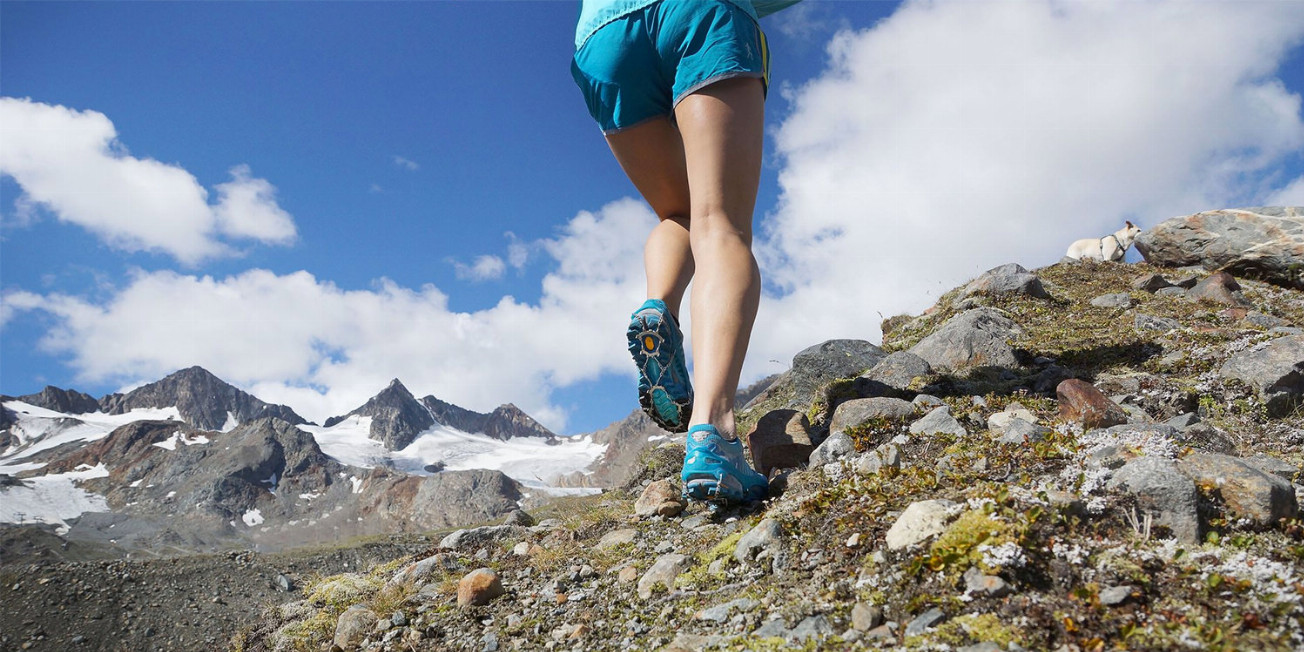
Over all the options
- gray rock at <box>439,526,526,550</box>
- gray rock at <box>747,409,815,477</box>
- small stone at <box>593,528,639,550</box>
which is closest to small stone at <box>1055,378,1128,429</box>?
gray rock at <box>747,409,815,477</box>

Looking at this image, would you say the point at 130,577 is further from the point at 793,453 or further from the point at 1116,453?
the point at 1116,453

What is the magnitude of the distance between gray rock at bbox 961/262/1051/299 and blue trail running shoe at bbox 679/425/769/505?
659cm

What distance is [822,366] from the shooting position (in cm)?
591

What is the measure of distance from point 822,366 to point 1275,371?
2.89m

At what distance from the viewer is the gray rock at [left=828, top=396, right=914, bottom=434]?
3.69 meters

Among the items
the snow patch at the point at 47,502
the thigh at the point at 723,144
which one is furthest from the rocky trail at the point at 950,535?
the snow patch at the point at 47,502

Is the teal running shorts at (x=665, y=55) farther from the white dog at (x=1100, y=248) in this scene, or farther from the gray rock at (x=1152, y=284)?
the white dog at (x=1100, y=248)

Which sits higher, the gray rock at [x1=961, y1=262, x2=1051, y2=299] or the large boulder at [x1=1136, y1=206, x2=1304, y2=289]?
the large boulder at [x1=1136, y1=206, x2=1304, y2=289]

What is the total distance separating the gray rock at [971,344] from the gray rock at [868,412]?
1620 millimetres

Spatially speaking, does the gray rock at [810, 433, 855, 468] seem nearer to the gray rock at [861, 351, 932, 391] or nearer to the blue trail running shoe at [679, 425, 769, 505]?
the blue trail running shoe at [679, 425, 769, 505]

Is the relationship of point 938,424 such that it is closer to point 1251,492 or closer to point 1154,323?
point 1251,492

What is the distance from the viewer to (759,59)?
10.1ft

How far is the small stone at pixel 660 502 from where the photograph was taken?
3439 mm

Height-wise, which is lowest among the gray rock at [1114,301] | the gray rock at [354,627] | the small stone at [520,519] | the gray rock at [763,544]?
the gray rock at [354,627]
